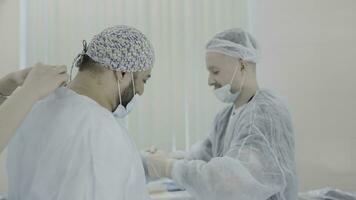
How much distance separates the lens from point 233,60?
169cm

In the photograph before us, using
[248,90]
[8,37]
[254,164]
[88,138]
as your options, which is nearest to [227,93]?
[248,90]

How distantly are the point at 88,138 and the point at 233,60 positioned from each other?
0.88 meters

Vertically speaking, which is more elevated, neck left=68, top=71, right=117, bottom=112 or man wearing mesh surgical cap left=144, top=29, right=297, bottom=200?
neck left=68, top=71, right=117, bottom=112

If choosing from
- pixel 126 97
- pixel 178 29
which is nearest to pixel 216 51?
pixel 126 97

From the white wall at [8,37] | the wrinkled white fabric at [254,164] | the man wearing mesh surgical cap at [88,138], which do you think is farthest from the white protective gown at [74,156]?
the white wall at [8,37]

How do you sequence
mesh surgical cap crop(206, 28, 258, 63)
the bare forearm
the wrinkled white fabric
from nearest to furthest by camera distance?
1. the bare forearm
2. the wrinkled white fabric
3. mesh surgical cap crop(206, 28, 258, 63)

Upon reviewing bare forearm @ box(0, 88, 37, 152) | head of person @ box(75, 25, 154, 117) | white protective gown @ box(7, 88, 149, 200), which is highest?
head of person @ box(75, 25, 154, 117)

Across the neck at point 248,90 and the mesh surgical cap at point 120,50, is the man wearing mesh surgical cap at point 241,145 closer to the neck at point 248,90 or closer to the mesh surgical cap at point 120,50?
the neck at point 248,90

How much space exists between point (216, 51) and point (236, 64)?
0.35 feet

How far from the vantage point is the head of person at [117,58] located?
Answer: 1.14 meters

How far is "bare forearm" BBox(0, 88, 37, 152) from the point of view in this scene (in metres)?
0.86

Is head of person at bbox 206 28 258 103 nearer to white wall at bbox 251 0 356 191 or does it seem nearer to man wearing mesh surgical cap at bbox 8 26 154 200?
man wearing mesh surgical cap at bbox 8 26 154 200

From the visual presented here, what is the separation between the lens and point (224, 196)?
4.78 ft

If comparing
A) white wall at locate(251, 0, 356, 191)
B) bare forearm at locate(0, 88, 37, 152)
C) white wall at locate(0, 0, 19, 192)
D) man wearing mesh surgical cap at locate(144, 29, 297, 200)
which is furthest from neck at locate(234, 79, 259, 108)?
white wall at locate(0, 0, 19, 192)
